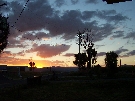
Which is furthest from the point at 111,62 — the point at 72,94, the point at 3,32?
the point at 72,94

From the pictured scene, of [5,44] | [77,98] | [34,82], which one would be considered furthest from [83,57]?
[77,98]

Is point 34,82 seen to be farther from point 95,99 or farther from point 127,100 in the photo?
point 127,100

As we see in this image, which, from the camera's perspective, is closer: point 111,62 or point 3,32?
point 3,32

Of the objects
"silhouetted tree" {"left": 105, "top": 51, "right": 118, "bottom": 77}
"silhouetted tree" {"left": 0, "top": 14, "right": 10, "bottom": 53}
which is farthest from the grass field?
"silhouetted tree" {"left": 105, "top": 51, "right": 118, "bottom": 77}

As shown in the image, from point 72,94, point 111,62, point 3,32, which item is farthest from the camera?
point 111,62

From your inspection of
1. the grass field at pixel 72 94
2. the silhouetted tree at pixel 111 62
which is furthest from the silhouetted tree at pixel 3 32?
the silhouetted tree at pixel 111 62

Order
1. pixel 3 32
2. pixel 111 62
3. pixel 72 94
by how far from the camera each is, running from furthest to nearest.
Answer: pixel 111 62 → pixel 3 32 → pixel 72 94

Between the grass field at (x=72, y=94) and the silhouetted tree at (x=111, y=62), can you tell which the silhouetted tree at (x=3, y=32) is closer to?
the grass field at (x=72, y=94)

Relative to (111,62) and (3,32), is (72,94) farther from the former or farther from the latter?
(111,62)

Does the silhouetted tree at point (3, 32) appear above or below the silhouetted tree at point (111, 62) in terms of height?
above

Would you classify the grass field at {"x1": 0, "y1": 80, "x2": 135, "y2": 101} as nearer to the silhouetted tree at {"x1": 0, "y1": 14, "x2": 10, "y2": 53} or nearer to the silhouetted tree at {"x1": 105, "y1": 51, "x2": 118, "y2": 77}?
the silhouetted tree at {"x1": 0, "y1": 14, "x2": 10, "y2": 53}

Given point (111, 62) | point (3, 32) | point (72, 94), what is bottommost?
point (72, 94)

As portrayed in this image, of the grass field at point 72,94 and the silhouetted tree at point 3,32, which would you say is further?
the silhouetted tree at point 3,32

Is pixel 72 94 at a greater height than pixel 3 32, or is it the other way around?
pixel 3 32
